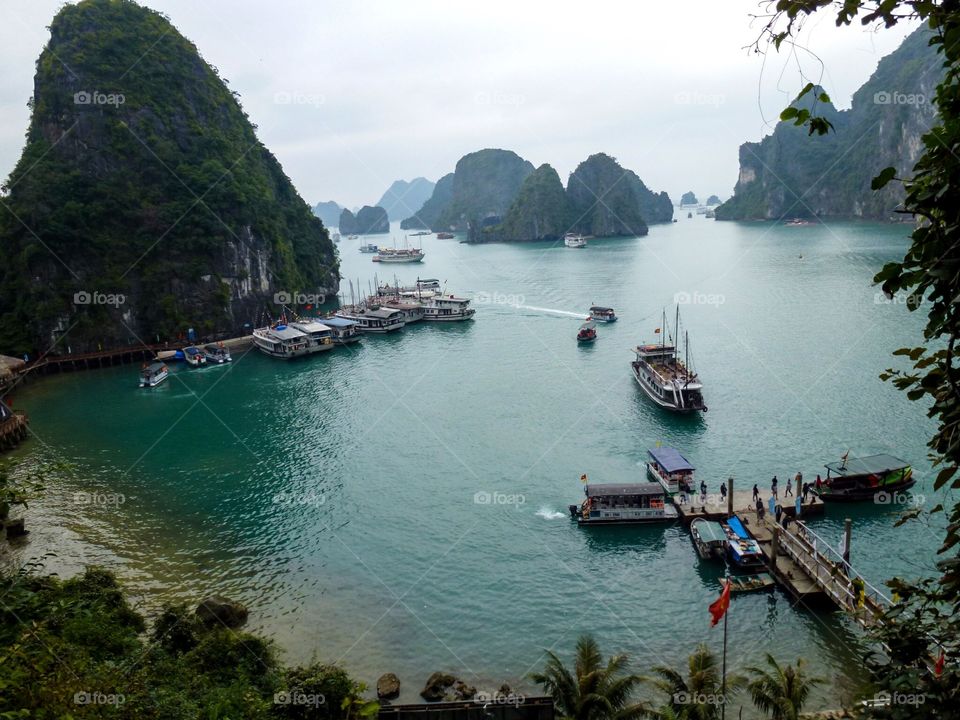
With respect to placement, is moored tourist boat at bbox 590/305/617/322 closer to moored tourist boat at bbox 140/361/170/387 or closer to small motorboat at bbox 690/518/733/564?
moored tourist boat at bbox 140/361/170/387

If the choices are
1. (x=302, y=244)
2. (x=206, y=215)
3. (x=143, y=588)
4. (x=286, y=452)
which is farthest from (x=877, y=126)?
(x=143, y=588)

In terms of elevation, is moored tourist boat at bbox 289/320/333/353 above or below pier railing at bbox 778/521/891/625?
above

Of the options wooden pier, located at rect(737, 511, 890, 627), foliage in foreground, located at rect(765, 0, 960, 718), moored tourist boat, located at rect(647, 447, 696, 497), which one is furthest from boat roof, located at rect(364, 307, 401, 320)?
foliage in foreground, located at rect(765, 0, 960, 718)

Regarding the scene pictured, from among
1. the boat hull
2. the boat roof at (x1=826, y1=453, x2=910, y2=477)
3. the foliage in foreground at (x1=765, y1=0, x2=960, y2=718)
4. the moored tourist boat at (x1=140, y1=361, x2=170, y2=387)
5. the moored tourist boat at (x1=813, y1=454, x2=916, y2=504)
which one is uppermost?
the foliage in foreground at (x1=765, y1=0, x2=960, y2=718)

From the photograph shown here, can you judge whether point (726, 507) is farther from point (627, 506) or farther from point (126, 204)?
point (126, 204)

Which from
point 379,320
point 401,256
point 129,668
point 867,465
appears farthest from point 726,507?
point 401,256

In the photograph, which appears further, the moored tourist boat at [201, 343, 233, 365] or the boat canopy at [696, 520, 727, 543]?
the moored tourist boat at [201, 343, 233, 365]

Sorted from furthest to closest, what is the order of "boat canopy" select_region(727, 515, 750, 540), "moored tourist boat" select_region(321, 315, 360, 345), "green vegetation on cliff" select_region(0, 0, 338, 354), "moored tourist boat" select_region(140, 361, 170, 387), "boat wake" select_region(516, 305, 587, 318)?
"boat wake" select_region(516, 305, 587, 318), "moored tourist boat" select_region(321, 315, 360, 345), "green vegetation on cliff" select_region(0, 0, 338, 354), "moored tourist boat" select_region(140, 361, 170, 387), "boat canopy" select_region(727, 515, 750, 540)
